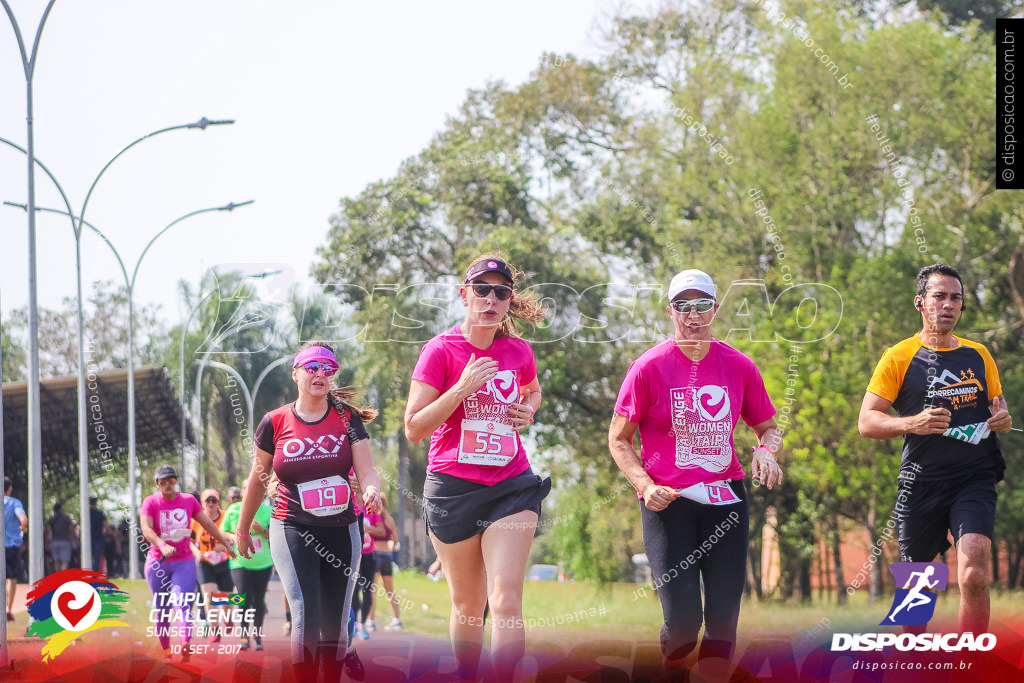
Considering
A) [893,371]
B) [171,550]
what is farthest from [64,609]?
[893,371]

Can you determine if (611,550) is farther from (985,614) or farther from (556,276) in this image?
(985,614)

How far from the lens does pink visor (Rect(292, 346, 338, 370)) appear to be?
6.15 meters

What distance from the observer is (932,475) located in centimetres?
586

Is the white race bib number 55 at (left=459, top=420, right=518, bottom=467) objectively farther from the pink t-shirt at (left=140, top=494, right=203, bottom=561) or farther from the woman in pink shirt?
the pink t-shirt at (left=140, top=494, right=203, bottom=561)

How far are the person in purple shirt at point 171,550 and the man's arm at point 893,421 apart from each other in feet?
17.6

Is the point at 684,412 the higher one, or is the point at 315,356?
the point at 315,356

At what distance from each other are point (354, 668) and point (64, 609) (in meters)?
2.31

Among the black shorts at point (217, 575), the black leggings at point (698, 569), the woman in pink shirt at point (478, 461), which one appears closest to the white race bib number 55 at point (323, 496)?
the woman in pink shirt at point (478, 461)

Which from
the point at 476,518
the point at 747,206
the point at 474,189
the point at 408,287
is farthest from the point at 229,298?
the point at 476,518

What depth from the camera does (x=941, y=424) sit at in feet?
18.6

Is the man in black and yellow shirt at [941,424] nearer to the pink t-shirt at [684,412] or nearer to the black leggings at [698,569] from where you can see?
the pink t-shirt at [684,412]

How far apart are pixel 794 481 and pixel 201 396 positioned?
1024 cm

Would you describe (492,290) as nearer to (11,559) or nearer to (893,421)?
(893,421)

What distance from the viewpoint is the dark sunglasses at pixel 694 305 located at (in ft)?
17.2
